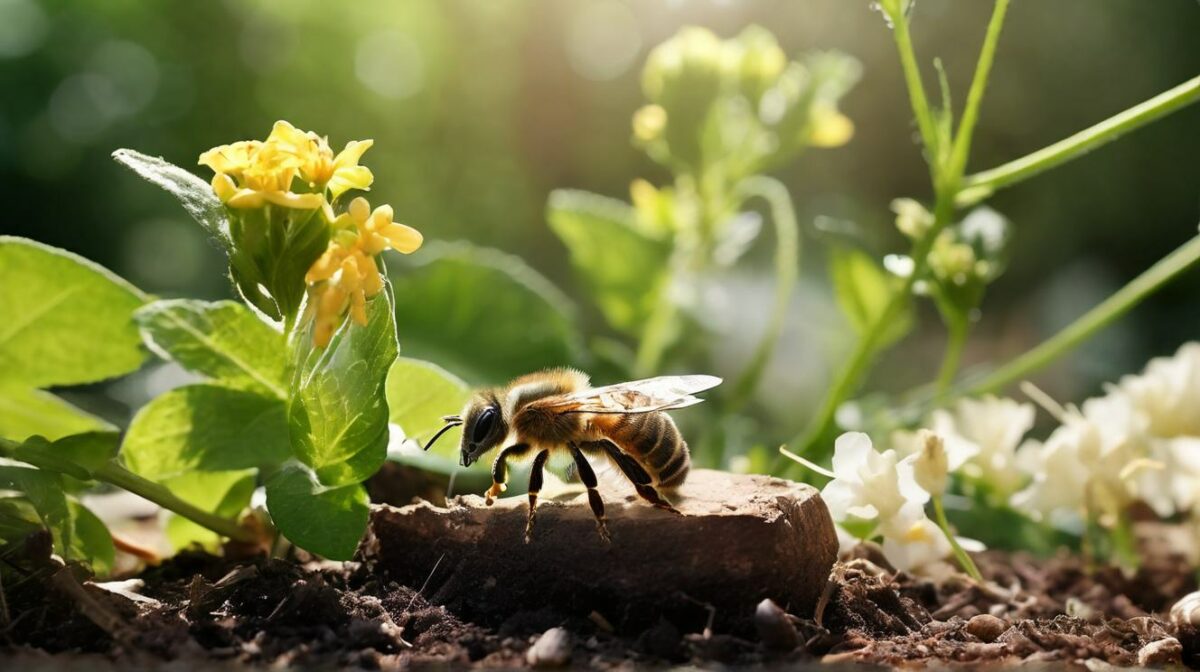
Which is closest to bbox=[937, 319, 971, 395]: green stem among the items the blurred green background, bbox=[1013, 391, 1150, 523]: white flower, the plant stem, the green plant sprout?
the green plant sprout

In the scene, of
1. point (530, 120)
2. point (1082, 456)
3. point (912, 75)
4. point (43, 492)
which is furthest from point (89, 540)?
point (530, 120)

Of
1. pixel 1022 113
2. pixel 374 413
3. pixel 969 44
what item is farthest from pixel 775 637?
pixel 1022 113

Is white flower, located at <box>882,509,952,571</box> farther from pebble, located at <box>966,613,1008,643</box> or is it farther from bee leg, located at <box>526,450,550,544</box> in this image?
bee leg, located at <box>526,450,550,544</box>

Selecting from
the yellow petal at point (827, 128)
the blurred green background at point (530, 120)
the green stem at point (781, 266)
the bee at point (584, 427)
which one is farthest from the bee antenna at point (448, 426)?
the blurred green background at point (530, 120)

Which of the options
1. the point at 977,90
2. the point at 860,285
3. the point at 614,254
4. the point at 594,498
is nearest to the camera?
the point at 594,498

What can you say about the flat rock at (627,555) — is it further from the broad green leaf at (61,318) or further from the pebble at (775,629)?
the broad green leaf at (61,318)

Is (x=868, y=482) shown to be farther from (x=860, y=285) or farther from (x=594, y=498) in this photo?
(x=860, y=285)
